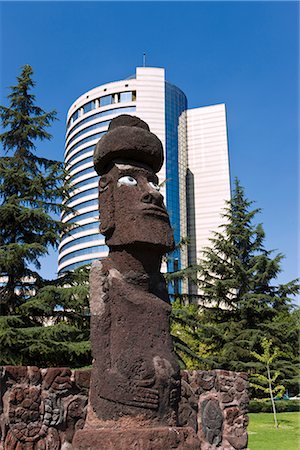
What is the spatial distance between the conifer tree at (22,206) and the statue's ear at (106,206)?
266 inches

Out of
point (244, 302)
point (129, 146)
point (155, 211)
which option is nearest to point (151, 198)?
point (155, 211)

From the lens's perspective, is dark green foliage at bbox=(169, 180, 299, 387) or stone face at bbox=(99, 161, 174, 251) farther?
dark green foliage at bbox=(169, 180, 299, 387)

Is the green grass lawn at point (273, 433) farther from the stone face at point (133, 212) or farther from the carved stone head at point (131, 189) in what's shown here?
the carved stone head at point (131, 189)

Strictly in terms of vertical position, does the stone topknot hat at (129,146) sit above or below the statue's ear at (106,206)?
above

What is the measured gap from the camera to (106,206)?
223 inches

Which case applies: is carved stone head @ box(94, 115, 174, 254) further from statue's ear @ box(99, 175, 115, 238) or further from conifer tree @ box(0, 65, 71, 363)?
conifer tree @ box(0, 65, 71, 363)

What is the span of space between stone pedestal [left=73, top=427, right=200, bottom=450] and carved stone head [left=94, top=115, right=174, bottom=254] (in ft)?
6.68

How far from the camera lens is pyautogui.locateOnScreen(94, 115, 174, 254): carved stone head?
17.5 feet

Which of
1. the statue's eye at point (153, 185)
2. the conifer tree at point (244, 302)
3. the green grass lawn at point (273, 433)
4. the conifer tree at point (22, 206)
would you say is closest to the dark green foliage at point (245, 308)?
the conifer tree at point (244, 302)

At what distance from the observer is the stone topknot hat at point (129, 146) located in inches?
222

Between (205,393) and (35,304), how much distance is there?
6488 mm

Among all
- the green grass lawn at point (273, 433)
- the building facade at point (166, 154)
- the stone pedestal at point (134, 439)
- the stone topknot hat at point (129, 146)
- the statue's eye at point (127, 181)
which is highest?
the building facade at point (166, 154)

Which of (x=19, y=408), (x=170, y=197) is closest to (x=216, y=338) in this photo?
(x=19, y=408)

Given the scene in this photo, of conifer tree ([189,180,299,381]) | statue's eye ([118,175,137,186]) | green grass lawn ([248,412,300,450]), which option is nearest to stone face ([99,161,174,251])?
statue's eye ([118,175,137,186])
